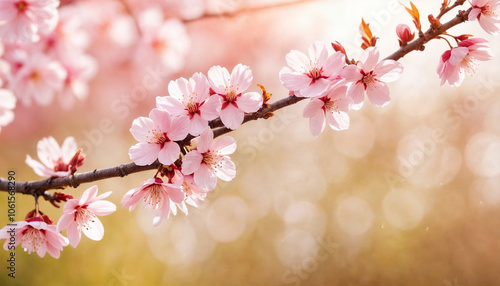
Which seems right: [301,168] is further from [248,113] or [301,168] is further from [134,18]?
[248,113]

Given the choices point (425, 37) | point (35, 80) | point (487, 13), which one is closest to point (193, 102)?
point (425, 37)

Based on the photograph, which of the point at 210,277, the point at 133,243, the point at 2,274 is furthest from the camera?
the point at 210,277

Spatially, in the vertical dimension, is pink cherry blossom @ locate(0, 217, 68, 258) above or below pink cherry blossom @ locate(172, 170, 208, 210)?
below

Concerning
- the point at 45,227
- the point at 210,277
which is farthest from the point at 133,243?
the point at 45,227

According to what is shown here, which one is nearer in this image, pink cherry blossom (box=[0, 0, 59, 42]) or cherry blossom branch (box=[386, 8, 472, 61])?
cherry blossom branch (box=[386, 8, 472, 61])

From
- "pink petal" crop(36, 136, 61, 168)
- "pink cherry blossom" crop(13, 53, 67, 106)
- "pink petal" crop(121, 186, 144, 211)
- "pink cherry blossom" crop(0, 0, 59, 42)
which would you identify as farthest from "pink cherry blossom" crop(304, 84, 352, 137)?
"pink cherry blossom" crop(13, 53, 67, 106)

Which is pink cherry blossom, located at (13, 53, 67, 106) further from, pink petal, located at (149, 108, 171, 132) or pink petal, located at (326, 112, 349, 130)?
pink petal, located at (326, 112, 349, 130)

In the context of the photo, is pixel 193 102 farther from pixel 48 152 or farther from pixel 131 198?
pixel 48 152
